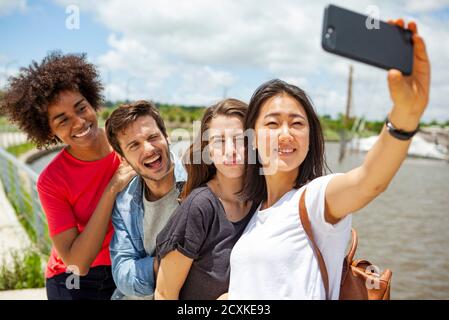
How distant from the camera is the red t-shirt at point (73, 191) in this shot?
91.3 inches

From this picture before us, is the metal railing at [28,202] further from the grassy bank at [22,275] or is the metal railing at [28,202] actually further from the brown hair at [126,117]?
the brown hair at [126,117]

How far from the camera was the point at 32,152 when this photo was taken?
2106cm

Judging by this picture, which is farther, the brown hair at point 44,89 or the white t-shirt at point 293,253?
the brown hair at point 44,89

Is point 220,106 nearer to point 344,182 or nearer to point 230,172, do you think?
point 230,172

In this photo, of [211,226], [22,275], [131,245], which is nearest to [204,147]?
[211,226]

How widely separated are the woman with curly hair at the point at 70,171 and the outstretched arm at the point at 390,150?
1156 millimetres

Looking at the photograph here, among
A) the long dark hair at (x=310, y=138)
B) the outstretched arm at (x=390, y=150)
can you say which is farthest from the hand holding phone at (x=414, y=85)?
the long dark hair at (x=310, y=138)

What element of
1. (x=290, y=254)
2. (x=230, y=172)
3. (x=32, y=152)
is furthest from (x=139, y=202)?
(x=32, y=152)

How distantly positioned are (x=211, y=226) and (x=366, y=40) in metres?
0.83

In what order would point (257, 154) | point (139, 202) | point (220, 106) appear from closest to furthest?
point (257, 154), point (220, 106), point (139, 202)

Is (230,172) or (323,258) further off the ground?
(230,172)

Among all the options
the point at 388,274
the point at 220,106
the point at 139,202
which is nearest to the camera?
the point at 388,274

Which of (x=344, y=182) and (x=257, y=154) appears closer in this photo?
(x=344, y=182)
